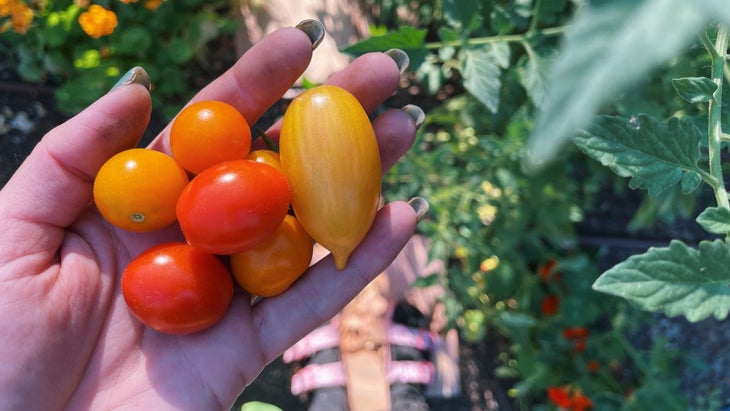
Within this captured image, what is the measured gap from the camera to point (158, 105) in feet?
5.56

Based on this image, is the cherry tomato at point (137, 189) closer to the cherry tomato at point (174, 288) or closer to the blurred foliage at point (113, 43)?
the cherry tomato at point (174, 288)

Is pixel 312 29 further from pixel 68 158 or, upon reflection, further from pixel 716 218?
pixel 716 218

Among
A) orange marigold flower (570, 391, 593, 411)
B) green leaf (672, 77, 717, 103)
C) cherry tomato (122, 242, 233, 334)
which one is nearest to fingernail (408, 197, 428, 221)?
cherry tomato (122, 242, 233, 334)

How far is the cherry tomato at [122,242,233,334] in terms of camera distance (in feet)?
2.84

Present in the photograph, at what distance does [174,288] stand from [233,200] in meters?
0.17

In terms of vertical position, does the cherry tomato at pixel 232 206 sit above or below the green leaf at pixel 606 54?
below

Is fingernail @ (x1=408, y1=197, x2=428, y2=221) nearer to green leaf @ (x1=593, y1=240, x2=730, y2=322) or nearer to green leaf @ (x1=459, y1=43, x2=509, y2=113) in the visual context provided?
green leaf @ (x1=459, y1=43, x2=509, y2=113)

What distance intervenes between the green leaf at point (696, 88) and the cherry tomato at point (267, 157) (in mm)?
582

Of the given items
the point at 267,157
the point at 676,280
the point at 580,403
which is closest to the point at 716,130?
the point at 676,280

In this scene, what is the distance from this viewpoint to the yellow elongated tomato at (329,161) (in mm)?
854

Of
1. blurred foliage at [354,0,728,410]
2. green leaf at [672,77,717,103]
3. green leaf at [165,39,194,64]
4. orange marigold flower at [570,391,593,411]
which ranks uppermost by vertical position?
green leaf at [672,77,717,103]

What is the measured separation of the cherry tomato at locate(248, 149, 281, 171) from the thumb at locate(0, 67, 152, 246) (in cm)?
19

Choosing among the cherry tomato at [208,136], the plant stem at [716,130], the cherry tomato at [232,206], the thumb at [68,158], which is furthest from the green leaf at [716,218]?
the thumb at [68,158]

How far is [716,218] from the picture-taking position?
0.65m
